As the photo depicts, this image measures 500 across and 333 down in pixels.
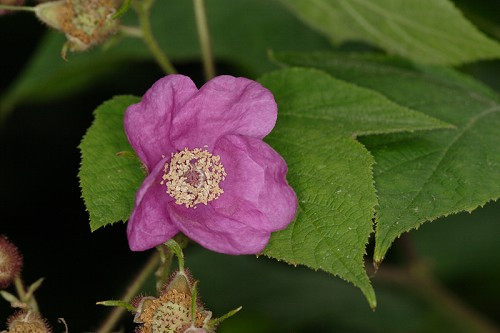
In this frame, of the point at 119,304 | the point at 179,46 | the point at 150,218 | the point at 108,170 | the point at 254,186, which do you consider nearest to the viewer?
the point at 119,304

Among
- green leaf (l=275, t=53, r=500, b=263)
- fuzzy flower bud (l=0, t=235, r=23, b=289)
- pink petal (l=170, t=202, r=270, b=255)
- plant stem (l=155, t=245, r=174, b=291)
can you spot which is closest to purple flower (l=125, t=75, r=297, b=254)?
pink petal (l=170, t=202, r=270, b=255)

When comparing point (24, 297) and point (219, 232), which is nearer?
point (219, 232)

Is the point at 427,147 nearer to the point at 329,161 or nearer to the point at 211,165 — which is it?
the point at 329,161

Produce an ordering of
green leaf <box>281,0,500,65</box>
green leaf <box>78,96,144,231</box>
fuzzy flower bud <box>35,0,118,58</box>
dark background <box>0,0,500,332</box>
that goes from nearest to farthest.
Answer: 1. green leaf <box>78,96,144,231</box>
2. fuzzy flower bud <box>35,0,118,58</box>
3. green leaf <box>281,0,500,65</box>
4. dark background <box>0,0,500,332</box>

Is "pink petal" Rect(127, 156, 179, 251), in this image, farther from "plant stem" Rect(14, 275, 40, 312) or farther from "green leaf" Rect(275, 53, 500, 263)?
"green leaf" Rect(275, 53, 500, 263)

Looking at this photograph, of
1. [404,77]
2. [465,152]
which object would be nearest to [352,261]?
[465,152]

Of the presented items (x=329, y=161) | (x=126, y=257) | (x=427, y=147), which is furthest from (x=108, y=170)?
(x=126, y=257)
